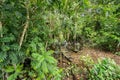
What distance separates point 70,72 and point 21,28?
154cm

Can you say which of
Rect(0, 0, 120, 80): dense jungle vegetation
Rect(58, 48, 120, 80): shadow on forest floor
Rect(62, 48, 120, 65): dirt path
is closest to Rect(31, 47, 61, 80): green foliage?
Rect(0, 0, 120, 80): dense jungle vegetation

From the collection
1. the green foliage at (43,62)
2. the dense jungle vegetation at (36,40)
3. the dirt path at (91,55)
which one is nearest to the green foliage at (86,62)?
the dense jungle vegetation at (36,40)

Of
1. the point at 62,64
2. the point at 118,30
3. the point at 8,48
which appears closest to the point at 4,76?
the point at 8,48

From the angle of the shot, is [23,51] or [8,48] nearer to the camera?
[8,48]

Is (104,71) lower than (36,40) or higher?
lower

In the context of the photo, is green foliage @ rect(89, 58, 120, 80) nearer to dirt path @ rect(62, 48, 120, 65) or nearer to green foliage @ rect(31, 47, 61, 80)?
dirt path @ rect(62, 48, 120, 65)

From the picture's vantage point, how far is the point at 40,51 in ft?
9.98

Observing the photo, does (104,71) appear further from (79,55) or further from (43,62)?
(43,62)

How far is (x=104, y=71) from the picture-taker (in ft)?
13.1

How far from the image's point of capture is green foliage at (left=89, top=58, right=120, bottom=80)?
3875mm

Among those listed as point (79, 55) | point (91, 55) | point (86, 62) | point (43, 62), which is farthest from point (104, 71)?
point (43, 62)

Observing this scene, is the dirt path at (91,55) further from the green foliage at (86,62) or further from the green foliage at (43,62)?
the green foliage at (43,62)

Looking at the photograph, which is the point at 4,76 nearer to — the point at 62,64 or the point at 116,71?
the point at 62,64

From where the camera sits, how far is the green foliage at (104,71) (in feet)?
12.7
